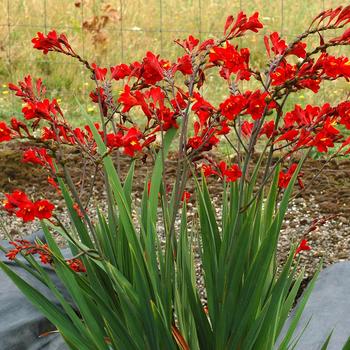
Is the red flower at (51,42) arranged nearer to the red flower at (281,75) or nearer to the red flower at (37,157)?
the red flower at (37,157)

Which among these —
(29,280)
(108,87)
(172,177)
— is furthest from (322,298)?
(172,177)

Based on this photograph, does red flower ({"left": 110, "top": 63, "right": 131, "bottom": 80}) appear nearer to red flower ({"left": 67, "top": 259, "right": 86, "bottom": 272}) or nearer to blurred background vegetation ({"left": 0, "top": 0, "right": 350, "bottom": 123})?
red flower ({"left": 67, "top": 259, "right": 86, "bottom": 272})

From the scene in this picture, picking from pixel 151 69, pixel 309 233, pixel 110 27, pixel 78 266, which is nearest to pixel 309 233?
pixel 309 233

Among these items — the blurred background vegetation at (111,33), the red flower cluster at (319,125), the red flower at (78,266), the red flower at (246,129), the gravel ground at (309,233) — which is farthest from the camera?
the blurred background vegetation at (111,33)

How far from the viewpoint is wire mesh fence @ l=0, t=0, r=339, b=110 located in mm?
6840

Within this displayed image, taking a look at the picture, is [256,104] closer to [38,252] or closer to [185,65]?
[185,65]

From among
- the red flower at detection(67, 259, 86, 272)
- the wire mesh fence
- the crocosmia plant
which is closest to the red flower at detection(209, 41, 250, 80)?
the crocosmia plant

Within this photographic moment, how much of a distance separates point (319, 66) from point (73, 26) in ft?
19.8

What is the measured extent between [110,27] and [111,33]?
152 millimetres

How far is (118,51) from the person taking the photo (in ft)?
23.7

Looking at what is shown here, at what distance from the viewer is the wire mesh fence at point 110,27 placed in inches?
269

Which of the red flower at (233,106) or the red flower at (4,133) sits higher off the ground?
the red flower at (233,106)

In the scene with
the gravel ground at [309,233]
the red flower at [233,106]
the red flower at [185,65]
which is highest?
the red flower at [185,65]

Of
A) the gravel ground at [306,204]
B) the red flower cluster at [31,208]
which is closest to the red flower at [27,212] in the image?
the red flower cluster at [31,208]
